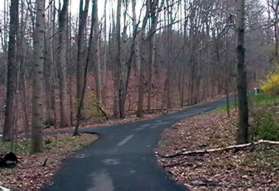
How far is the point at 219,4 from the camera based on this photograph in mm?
41281

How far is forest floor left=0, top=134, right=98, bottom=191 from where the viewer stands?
11.6 m

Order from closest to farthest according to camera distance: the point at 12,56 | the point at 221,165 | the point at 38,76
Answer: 1. the point at 221,165
2. the point at 38,76
3. the point at 12,56

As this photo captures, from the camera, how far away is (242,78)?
1429cm

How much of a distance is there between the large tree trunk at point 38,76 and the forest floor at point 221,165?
4.47 m

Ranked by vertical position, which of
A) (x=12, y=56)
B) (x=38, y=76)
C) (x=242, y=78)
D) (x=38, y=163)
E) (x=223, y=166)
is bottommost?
(x=38, y=163)

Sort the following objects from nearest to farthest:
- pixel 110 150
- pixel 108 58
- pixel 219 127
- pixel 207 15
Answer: pixel 110 150
pixel 219 127
pixel 207 15
pixel 108 58

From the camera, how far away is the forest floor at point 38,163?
1158 centimetres

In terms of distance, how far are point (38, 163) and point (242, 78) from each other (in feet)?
21.4

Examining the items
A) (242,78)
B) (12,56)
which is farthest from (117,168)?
(12,56)

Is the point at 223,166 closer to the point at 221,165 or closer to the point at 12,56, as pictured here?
the point at 221,165

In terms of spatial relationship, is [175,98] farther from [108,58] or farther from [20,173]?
[20,173]

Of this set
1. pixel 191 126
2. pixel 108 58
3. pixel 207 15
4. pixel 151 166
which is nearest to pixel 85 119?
pixel 191 126

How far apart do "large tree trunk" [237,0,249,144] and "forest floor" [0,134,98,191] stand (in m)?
5.41

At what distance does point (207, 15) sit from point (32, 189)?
36.9 meters
